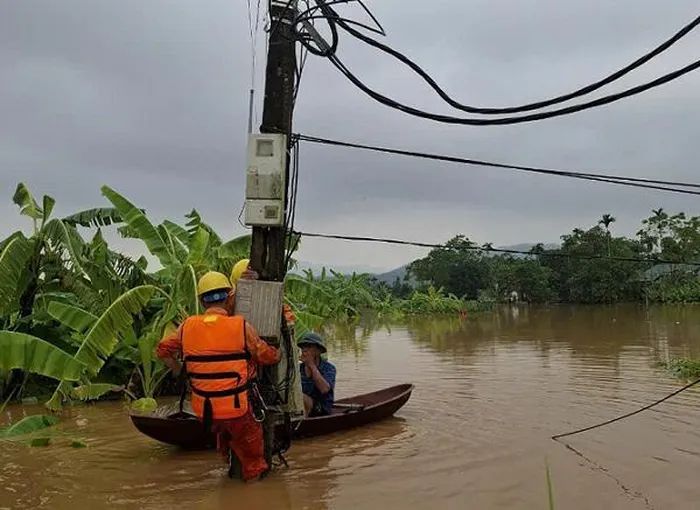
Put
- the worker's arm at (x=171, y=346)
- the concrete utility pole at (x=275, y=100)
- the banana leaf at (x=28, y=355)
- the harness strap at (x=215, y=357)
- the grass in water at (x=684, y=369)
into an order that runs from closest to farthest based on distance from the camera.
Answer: the harness strap at (x=215, y=357) → the worker's arm at (x=171, y=346) → the concrete utility pole at (x=275, y=100) → the banana leaf at (x=28, y=355) → the grass in water at (x=684, y=369)

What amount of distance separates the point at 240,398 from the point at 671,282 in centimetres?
4792

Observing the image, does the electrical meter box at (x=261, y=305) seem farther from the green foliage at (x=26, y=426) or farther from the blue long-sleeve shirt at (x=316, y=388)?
the green foliage at (x=26, y=426)

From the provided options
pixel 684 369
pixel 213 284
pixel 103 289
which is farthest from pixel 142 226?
pixel 684 369

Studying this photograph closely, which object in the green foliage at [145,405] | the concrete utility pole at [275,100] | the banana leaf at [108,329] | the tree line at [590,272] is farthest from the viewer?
the tree line at [590,272]

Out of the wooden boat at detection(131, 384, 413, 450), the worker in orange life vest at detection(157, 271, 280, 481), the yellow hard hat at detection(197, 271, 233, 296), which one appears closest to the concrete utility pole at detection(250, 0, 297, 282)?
the yellow hard hat at detection(197, 271, 233, 296)

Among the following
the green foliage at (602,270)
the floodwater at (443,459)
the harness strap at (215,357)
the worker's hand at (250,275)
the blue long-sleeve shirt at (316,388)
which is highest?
the green foliage at (602,270)

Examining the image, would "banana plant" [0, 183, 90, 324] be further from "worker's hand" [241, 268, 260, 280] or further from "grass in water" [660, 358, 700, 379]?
"grass in water" [660, 358, 700, 379]

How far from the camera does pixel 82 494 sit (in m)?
6.82

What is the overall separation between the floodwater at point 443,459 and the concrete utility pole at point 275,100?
2.09 metres

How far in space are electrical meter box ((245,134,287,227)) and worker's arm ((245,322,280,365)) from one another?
3.26 ft

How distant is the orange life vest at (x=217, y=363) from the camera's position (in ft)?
19.8

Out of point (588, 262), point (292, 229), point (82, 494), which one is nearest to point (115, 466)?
point (82, 494)

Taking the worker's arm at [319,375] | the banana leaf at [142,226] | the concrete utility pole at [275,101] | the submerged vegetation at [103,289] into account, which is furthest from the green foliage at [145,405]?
the concrete utility pole at [275,101]

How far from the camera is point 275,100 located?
6602 millimetres
